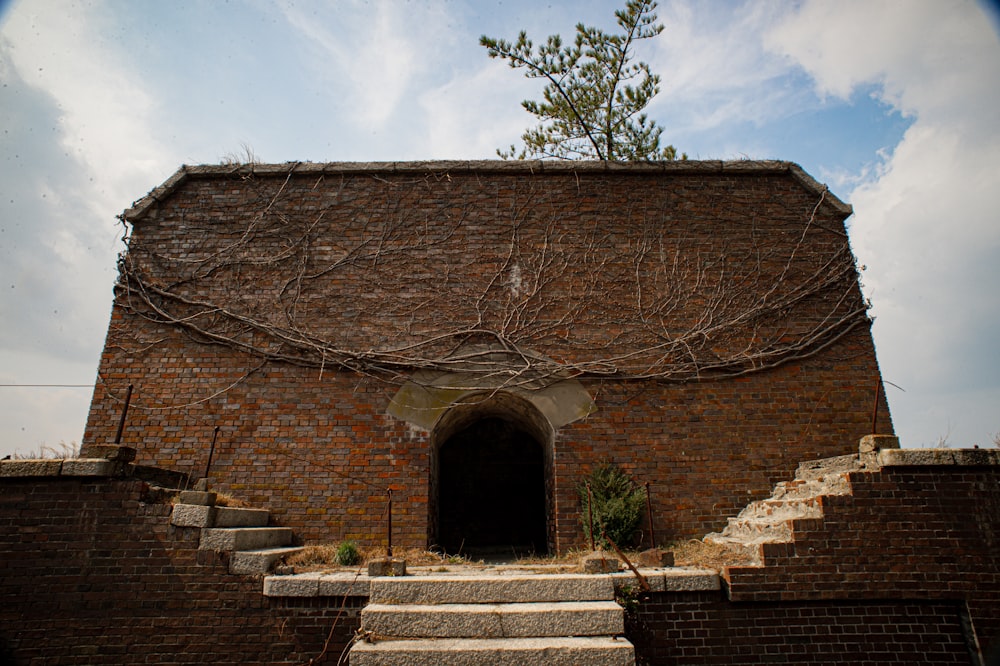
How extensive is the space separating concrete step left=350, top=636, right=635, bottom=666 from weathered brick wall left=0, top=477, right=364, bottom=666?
2.19 feet

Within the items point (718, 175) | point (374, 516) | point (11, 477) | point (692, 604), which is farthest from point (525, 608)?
point (718, 175)

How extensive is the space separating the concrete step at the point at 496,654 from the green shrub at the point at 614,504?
7.76ft

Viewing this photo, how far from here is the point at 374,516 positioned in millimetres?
7035

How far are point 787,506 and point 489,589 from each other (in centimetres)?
356

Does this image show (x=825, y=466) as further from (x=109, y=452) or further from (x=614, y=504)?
(x=109, y=452)

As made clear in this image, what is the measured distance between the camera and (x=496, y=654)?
14.2ft

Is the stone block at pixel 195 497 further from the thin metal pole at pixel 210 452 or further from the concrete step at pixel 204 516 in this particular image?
the thin metal pole at pixel 210 452

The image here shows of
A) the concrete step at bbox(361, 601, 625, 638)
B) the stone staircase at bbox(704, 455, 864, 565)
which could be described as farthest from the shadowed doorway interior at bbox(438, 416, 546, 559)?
the concrete step at bbox(361, 601, 625, 638)

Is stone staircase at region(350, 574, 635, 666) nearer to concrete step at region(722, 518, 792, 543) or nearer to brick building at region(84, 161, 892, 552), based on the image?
concrete step at region(722, 518, 792, 543)

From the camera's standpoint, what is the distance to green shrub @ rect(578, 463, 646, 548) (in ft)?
22.3

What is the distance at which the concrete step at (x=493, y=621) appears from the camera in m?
4.58

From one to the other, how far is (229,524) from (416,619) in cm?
248

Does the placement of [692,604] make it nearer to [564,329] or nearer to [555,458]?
[555,458]

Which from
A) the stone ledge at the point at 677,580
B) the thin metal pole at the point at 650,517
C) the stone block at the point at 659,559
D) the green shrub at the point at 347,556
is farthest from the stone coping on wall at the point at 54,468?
the thin metal pole at the point at 650,517
